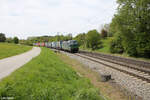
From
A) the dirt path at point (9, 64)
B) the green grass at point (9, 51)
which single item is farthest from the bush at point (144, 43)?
the green grass at point (9, 51)

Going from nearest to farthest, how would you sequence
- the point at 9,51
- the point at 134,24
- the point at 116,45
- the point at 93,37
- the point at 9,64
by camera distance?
the point at 9,64 → the point at 134,24 → the point at 9,51 → the point at 116,45 → the point at 93,37

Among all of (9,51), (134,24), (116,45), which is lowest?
(9,51)

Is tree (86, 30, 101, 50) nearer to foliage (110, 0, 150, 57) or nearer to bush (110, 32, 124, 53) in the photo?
bush (110, 32, 124, 53)

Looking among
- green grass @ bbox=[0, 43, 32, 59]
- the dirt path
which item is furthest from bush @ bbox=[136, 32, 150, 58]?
green grass @ bbox=[0, 43, 32, 59]

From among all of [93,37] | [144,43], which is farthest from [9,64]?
[93,37]

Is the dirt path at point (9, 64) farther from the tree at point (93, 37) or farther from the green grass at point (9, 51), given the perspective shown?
the tree at point (93, 37)

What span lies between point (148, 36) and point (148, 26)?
4.85ft

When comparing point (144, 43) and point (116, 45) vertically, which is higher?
point (144, 43)

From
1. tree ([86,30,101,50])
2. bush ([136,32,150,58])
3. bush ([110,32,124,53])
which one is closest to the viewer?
bush ([136,32,150,58])

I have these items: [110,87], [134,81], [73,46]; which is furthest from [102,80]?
[73,46]

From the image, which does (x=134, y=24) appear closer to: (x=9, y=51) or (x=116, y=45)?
(x=116, y=45)

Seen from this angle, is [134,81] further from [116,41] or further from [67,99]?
[116,41]

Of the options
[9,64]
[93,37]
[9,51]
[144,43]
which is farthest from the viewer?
[93,37]

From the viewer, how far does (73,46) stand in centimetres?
2767
